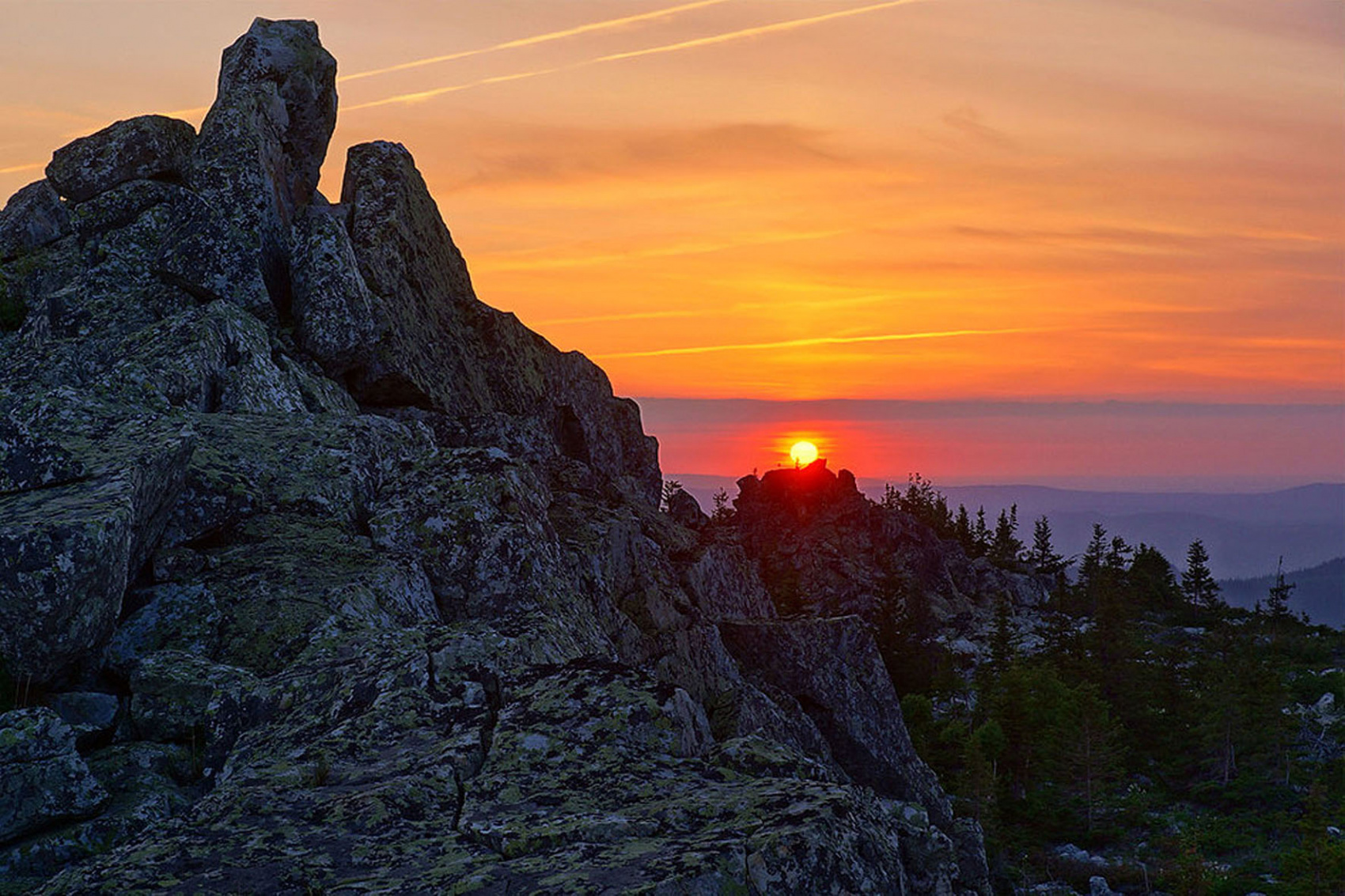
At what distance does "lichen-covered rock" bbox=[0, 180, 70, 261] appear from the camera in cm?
4106

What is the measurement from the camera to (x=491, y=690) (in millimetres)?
13742

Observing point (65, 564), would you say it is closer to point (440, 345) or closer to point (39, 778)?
point (39, 778)

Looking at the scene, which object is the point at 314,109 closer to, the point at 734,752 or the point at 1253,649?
the point at 734,752

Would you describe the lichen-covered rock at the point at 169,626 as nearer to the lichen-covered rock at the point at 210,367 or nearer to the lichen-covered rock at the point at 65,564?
the lichen-covered rock at the point at 65,564

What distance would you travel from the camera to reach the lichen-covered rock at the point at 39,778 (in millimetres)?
12945

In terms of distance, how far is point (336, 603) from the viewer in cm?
1894

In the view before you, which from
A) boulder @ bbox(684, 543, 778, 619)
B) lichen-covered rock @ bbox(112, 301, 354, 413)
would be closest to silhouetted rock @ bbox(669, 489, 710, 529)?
boulder @ bbox(684, 543, 778, 619)

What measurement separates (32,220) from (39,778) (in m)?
36.2

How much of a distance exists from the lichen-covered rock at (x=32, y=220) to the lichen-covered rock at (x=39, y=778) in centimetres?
3273

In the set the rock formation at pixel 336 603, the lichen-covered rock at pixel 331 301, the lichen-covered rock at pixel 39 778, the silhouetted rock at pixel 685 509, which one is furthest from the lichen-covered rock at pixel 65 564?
the silhouetted rock at pixel 685 509

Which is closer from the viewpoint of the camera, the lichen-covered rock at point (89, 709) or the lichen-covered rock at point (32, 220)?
the lichen-covered rock at point (89, 709)

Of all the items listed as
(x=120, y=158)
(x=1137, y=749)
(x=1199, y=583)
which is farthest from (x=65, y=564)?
(x=1199, y=583)

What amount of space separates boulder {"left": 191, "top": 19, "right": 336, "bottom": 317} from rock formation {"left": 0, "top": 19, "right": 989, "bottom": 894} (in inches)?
5.5

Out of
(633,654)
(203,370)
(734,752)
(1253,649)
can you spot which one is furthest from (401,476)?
(1253,649)
